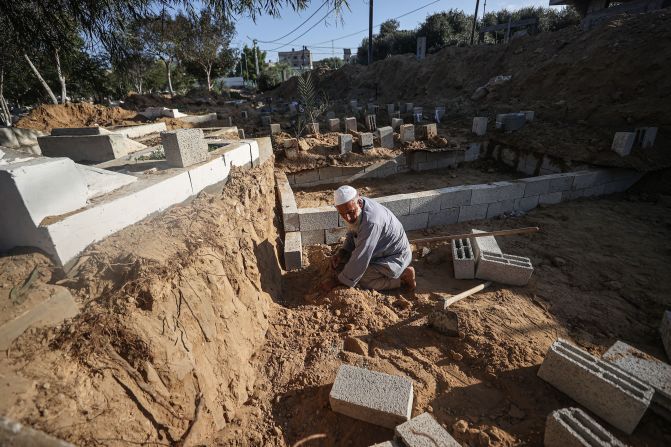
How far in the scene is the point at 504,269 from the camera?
11.8ft

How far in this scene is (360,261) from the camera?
127 inches

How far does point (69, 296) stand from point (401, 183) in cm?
639

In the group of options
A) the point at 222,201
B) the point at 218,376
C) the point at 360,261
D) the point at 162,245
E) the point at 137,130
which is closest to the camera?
the point at 218,376

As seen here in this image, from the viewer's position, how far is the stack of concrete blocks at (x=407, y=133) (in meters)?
7.66

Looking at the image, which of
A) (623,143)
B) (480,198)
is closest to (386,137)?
(480,198)

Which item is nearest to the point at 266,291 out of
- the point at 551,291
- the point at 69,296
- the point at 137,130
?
the point at 69,296

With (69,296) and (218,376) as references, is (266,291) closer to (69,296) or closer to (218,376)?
(218,376)

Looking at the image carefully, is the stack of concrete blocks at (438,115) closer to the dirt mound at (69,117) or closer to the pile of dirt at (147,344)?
the pile of dirt at (147,344)

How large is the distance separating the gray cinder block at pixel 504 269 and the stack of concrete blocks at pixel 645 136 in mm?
4917

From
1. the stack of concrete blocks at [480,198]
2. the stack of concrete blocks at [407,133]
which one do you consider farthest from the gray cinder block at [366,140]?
the stack of concrete blocks at [480,198]

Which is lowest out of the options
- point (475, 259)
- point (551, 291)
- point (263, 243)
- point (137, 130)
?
point (551, 291)

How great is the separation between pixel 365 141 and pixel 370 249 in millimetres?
4715

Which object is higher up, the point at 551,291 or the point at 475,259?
the point at 475,259

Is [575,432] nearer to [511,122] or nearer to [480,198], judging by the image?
[480,198]
